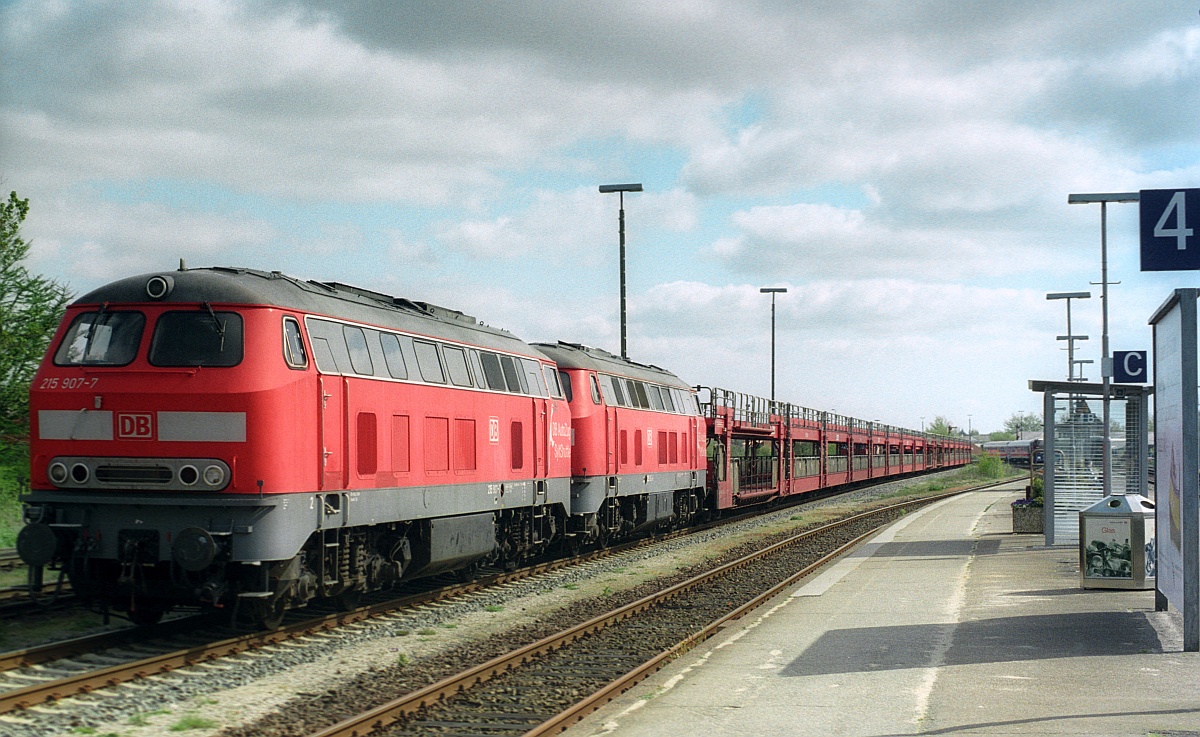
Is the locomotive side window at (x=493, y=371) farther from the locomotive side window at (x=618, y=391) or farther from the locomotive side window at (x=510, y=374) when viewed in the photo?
the locomotive side window at (x=618, y=391)

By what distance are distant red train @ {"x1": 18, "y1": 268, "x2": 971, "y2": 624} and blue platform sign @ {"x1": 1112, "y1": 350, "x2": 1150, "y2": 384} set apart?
11.5 metres

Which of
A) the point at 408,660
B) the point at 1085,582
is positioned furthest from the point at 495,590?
the point at 1085,582

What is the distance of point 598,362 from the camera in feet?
80.3

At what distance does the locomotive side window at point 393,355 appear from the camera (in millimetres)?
14367

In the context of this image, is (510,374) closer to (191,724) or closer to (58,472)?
(58,472)

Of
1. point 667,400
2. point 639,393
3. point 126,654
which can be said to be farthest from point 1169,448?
point 667,400

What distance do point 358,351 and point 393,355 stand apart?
0.96 meters

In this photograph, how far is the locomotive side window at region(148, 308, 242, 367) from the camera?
11852 millimetres

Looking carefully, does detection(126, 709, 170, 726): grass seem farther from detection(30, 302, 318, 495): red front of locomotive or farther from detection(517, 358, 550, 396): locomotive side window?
detection(517, 358, 550, 396): locomotive side window

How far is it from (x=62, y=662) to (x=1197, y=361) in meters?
11.1

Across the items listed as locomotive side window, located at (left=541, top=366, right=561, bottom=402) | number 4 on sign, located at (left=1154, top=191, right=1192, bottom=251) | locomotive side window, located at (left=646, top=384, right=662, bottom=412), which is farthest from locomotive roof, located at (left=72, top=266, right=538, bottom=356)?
locomotive side window, located at (left=646, top=384, right=662, bottom=412)

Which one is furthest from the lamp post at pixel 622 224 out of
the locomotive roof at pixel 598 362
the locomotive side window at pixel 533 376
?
the locomotive side window at pixel 533 376

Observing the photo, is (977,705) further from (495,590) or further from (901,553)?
(901,553)

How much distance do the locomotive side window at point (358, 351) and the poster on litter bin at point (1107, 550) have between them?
9364mm
